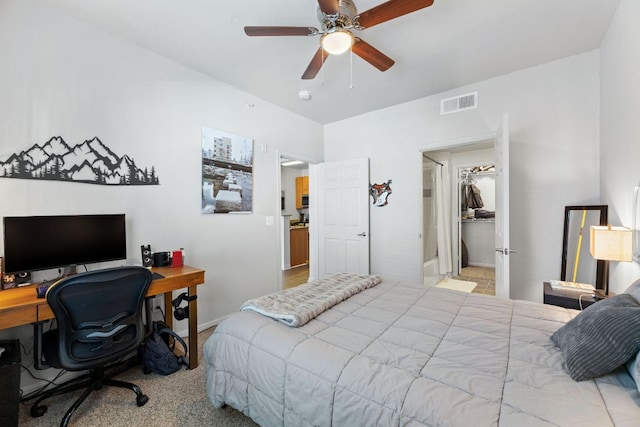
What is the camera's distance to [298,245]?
6.21 metres

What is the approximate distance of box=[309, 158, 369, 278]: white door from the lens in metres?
4.07

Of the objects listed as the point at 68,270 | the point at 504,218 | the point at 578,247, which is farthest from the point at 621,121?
the point at 68,270

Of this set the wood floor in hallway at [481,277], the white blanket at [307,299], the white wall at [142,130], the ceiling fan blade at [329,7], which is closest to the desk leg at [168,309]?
the white wall at [142,130]

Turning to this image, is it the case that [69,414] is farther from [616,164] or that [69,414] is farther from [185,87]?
[616,164]

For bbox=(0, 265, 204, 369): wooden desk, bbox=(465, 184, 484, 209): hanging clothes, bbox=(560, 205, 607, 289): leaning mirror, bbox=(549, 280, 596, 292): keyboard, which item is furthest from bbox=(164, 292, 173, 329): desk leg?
bbox=(465, 184, 484, 209): hanging clothes

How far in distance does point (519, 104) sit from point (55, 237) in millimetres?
4316

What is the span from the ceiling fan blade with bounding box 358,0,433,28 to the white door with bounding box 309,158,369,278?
7.73 feet

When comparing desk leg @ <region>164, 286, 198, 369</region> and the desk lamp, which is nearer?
the desk lamp

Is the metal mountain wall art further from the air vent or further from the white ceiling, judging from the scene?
the air vent

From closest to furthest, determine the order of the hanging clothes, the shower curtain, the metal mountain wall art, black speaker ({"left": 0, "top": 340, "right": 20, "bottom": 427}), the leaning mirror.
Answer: black speaker ({"left": 0, "top": 340, "right": 20, "bottom": 427}) < the metal mountain wall art < the leaning mirror < the shower curtain < the hanging clothes

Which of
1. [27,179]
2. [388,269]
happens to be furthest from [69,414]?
[388,269]

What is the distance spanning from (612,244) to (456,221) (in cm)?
362

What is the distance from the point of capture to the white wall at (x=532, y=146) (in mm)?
2680

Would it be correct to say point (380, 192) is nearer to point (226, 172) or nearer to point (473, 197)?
point (226, 172)
